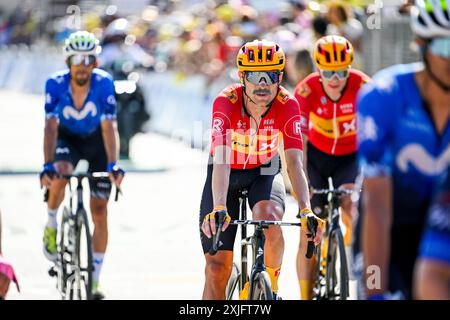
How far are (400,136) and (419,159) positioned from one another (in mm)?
118

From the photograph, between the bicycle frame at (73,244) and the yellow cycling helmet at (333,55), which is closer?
the yellow cycling helmet at (333,55)

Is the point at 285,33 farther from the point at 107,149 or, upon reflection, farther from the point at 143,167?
the point at 107,149

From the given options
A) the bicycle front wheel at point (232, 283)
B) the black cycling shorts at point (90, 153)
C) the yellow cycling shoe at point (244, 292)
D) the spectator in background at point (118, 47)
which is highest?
the spectator in background at point (118, 47)

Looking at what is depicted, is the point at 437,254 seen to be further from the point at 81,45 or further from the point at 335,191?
the point at 81,45

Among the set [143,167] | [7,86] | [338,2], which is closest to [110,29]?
[143,167]

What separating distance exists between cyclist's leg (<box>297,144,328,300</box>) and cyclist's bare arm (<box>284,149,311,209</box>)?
5.79 feet

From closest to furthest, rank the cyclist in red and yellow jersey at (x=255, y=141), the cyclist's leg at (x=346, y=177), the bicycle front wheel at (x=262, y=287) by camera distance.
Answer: the bicycle front wheel at (x=262, y=287) < the cyclist in red and yellow jersey at (x=255, y=141) < the cyclist's leg at (x=346, y=177)

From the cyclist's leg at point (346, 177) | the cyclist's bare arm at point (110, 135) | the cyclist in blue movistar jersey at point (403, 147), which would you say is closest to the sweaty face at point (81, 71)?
the cyclist's bare arm at point (110, 135)

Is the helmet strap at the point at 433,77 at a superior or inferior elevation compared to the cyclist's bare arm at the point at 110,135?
inferior

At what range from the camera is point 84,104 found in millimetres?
10641

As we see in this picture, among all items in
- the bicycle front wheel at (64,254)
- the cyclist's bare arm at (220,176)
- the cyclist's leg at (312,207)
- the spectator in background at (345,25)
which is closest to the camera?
the cyclist's bare arm at (220,176)

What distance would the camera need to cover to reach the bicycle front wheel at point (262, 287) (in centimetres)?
720

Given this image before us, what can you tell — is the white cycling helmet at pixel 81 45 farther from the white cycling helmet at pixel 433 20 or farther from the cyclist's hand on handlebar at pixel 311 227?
the white cycling helmet at pixel 433 20

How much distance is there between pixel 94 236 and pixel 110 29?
11.4 m
